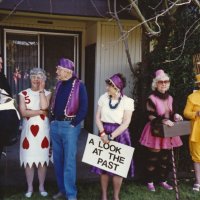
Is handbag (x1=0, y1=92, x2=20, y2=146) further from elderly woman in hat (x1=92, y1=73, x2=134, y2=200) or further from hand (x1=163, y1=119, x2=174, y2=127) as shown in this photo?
hand (x1=163, y1=119, x2=174, y2=127)

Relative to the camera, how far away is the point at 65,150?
451 centimetres

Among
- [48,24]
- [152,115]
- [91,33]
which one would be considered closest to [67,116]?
[152,115]

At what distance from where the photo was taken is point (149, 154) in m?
5.09

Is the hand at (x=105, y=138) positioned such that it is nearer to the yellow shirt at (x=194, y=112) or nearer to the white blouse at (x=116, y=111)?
the white blouse at (x=116, y=111)

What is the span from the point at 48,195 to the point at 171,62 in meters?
2.75

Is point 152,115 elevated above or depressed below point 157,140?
above

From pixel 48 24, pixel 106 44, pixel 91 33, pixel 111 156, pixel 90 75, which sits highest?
pixel 48 24

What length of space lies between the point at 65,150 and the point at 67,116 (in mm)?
440

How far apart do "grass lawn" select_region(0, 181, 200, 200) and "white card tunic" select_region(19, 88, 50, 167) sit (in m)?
0.52

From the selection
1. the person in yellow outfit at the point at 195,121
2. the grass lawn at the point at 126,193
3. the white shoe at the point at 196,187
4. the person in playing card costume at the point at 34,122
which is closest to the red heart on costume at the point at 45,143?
the person in playing card costume at the point at 34,122

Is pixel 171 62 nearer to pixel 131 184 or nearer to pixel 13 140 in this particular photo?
pixel 131 184

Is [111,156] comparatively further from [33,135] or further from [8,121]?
[8,121]

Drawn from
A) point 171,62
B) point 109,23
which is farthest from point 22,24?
point 171,62

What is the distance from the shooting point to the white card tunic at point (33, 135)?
15.2 feet
